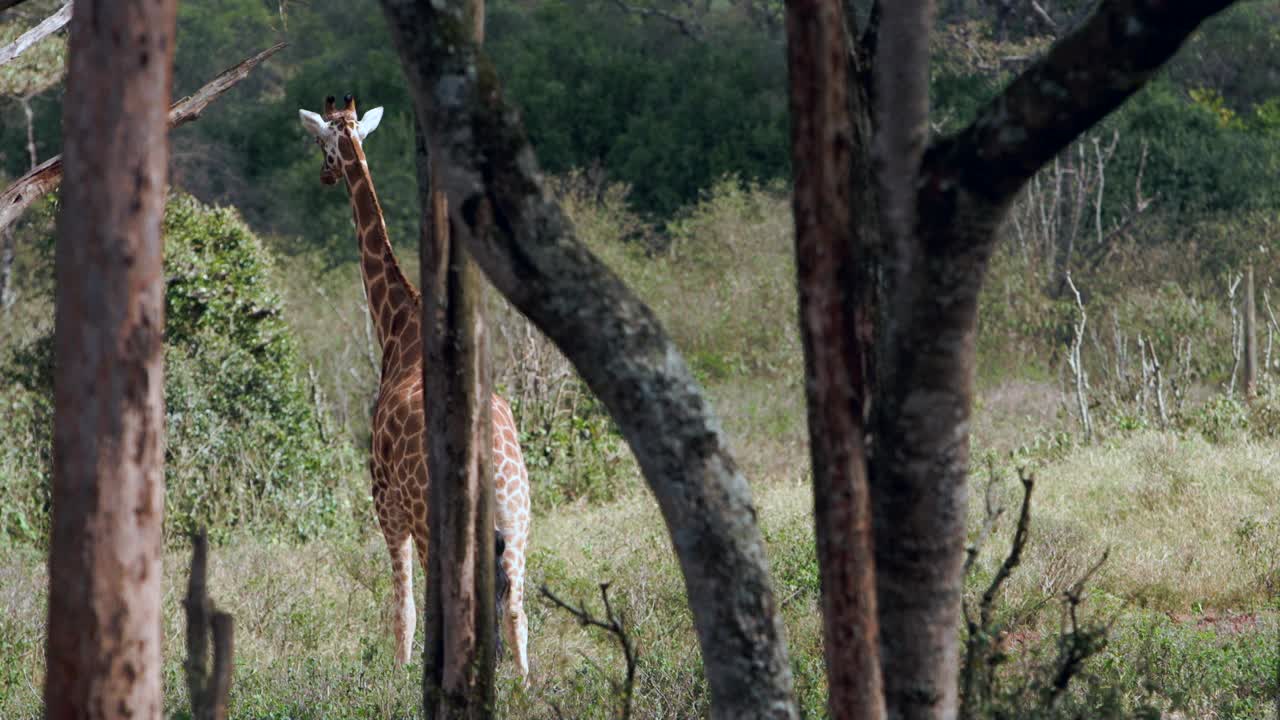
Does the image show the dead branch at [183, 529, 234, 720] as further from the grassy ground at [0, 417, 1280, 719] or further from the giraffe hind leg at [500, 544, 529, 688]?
the giraffe hind leg at [500, 544, 529, 688]

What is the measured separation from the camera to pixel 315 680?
5000 millimetres

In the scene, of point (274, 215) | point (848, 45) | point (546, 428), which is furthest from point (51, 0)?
point (848, 45)

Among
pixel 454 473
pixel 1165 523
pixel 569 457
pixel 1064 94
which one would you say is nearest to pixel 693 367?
pixel 569 457

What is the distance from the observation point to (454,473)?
143 inches

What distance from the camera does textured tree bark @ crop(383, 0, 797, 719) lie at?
2.60 meters

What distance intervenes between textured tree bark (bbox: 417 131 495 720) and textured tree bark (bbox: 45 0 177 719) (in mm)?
1134

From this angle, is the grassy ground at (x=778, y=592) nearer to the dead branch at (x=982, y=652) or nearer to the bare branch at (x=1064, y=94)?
the dead branch at (x=982, y=652)

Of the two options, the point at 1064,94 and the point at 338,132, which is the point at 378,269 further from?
the point at 1064,94

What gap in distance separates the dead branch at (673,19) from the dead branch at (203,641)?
77.4 feet

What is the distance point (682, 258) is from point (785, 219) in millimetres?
1305

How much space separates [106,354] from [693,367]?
10959 mm

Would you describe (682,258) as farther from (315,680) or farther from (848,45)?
(848,45)

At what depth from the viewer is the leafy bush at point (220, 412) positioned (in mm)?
8688

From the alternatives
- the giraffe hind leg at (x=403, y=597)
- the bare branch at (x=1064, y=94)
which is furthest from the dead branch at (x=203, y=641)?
the giraffe hind leg at (x=403, y=597)
